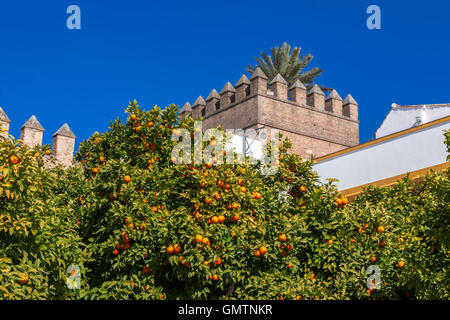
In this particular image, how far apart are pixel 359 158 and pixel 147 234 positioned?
33.5 feet

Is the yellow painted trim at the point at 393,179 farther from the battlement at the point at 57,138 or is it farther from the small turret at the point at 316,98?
the small turret at the point at 316,98

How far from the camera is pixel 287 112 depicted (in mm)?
38094

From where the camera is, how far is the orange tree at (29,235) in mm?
5945

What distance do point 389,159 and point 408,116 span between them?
16.5m

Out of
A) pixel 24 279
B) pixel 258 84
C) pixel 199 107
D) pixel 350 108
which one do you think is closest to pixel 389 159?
pixel 24 279

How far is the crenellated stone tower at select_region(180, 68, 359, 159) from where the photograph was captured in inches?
1467

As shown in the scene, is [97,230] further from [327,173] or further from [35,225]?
[327,173]

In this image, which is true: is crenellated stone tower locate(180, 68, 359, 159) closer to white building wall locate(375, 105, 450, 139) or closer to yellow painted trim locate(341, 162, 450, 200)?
white building wall locate(375, 105, 450, 139)

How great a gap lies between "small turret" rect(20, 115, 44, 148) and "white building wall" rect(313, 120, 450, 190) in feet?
41.5

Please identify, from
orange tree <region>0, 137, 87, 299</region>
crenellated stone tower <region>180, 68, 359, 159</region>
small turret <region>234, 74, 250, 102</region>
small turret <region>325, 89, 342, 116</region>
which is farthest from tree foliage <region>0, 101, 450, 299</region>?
small turret <region>325, 89, 342, 116</region>

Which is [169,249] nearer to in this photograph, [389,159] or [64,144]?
[389,159]

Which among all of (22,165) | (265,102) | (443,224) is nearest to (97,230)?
(22,165)

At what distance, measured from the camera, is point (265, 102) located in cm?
3712

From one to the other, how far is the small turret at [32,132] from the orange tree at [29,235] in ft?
57.8
